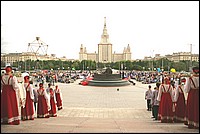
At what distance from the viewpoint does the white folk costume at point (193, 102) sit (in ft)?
20.7

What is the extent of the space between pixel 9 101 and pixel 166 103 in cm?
520

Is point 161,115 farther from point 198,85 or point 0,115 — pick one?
point 0,115

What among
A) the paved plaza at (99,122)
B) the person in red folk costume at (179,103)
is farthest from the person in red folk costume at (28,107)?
the person in red folk costume at (179,103)

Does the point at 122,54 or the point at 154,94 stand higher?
the point at 122,54

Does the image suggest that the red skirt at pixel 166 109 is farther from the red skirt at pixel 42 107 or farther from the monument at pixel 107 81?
the monument at pixel 107 81

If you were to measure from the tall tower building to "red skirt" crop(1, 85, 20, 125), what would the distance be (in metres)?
127

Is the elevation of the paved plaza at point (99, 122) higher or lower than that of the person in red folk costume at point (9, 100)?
lower

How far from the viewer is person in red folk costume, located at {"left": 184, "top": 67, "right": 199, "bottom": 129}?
6320mm

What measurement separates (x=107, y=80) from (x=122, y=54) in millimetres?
114019

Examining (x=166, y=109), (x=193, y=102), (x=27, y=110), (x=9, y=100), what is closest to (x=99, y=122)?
(x=166, y=109)

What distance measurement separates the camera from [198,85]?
21.4 ft

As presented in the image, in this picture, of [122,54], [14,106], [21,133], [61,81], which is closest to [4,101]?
[14,106]

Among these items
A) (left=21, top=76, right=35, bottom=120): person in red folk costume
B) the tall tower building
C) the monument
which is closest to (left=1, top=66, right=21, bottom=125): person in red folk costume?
(left=21, top=76, right=35, bottom=120): person in red folk costume

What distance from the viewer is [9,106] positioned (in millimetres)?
6684
